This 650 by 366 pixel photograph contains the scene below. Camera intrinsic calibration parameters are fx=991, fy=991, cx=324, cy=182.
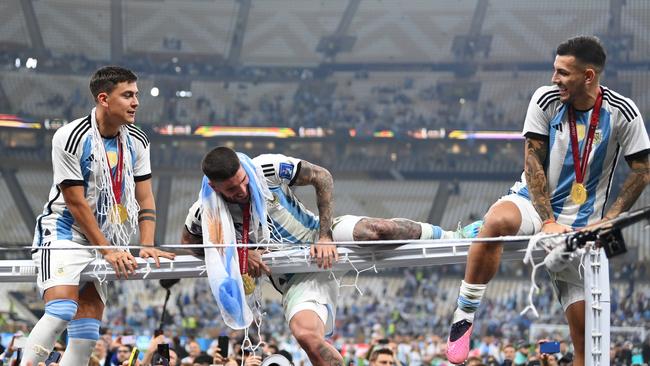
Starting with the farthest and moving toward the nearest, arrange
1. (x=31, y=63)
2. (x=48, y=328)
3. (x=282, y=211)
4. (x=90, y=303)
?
1. (x=31, y=63)
2. (x=90, y=303)
3. (x=282, y=211)
4. (x=48, y=328)

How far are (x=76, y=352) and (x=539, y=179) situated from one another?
2835mm

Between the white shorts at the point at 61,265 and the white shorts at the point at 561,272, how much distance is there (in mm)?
2405

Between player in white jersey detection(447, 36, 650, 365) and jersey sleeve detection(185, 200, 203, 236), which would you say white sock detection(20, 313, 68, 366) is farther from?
player in white jersey detection(447, 36, 650, 365)

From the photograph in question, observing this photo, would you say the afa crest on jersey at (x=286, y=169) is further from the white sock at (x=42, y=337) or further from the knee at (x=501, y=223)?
the white sock at (x=42, y=337)

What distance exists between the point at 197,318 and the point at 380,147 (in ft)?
34.7

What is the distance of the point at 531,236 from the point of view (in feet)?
15.1

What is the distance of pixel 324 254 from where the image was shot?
17.9 ft

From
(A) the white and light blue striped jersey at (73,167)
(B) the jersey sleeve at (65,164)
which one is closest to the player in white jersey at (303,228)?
(A) the white and light blue striped jersey at (73,167)

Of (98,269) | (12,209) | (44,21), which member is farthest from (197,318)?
(98,269)

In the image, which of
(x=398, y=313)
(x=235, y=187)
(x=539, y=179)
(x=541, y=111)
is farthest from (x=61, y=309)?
(x=398, y=313)

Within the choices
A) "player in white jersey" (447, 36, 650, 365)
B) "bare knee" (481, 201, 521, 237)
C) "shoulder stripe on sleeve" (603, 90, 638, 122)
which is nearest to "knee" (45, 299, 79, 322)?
"player in white jersey" (447, 36, 650, 365)

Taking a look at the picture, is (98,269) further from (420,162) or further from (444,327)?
(420,162)

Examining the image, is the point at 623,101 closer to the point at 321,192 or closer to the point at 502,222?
the point at 502,222

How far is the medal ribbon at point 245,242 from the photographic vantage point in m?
5.38
